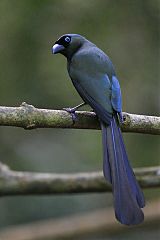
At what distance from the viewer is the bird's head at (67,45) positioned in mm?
4625

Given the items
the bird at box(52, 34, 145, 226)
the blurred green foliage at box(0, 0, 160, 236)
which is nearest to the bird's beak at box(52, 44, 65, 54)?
the bird at box(52, 34, 145, 226)

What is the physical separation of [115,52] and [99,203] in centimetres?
166

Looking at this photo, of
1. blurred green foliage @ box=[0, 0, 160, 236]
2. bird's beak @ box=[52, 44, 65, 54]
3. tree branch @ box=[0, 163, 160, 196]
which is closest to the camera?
bird's beak @ box=[52, 44, 65, 54]

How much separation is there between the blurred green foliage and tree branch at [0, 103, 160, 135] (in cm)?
287

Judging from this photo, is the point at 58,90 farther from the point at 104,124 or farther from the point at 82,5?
the point at 104,124

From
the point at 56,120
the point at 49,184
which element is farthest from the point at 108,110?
the point at 49,184

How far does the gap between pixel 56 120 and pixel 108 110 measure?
0.46 meters

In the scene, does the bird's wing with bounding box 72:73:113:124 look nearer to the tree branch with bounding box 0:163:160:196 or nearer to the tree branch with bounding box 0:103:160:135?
the tree branch with bounding box 0:103:160:135

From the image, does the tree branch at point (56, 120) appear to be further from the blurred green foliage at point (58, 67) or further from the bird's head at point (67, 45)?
the blurred green foliage at point (58, 67)

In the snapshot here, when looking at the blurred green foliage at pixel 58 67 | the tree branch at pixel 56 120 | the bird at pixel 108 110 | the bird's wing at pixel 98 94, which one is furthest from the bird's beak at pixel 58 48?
the blurred green foliage at pixel 58 67

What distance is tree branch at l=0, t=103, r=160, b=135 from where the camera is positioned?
143 inches

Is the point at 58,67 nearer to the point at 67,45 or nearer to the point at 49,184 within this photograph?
the point at 49,184

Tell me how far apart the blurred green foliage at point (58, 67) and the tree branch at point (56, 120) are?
2869 millimetres

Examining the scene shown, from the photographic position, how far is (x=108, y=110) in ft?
13.4
